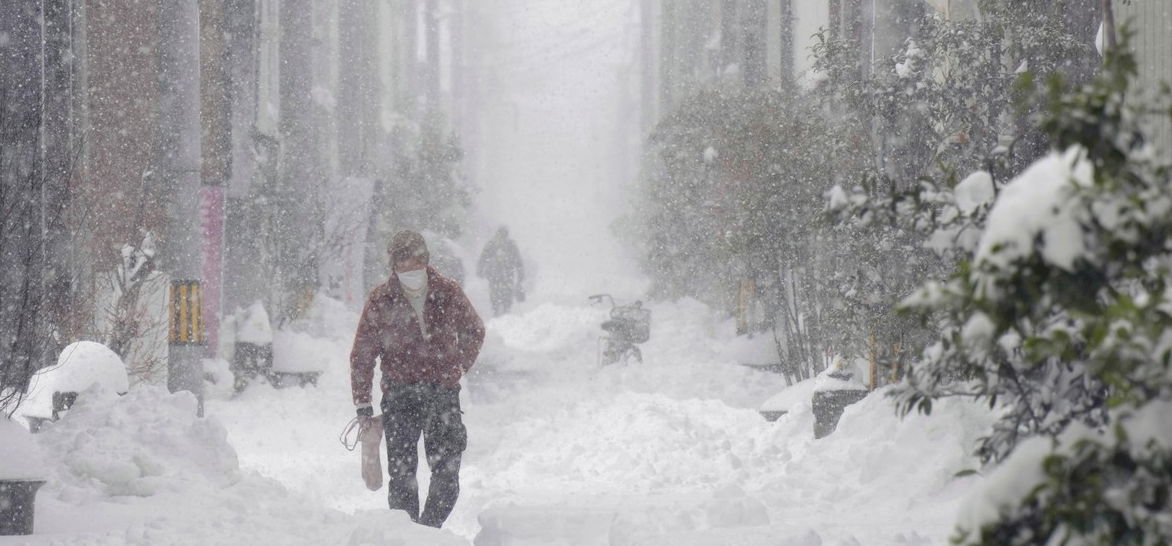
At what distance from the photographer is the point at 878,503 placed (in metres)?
6.98

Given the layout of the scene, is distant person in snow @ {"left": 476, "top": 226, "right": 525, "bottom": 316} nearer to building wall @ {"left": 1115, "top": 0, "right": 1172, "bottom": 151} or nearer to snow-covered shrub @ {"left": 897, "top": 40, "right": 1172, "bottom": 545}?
building wall @ {"left": 1115, "top": 0, "right": 1172, "bottom": 151}

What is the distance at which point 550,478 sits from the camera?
33.2ft

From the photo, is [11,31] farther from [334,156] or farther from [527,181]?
[527,181]

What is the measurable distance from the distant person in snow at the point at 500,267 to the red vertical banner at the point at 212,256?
45.4 feet

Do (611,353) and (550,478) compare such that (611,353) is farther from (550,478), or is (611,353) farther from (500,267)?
(500,267)

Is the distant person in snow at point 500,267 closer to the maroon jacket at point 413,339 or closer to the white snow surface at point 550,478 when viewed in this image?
the white snow surface at point 550,478

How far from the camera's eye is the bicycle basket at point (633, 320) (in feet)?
69.4


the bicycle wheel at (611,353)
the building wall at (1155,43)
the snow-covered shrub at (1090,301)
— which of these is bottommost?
the bicycle wheel at (611,353)

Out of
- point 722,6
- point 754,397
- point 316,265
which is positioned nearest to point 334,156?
point 722,6

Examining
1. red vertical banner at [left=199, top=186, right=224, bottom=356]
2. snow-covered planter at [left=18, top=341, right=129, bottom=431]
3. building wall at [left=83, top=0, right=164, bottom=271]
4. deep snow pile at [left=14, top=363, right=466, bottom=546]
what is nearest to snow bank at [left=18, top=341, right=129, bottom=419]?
snow-covered planter at [left=18, top=341, right=129, bottom=431]

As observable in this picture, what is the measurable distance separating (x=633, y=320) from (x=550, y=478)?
11400 mm

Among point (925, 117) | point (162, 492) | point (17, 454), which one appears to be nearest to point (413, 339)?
point (162, 492)

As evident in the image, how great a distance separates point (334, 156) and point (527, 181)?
72274 millimetres

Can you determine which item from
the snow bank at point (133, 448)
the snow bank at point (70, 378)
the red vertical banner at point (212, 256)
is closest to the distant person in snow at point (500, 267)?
the red vertical banner at point (212, 256)
